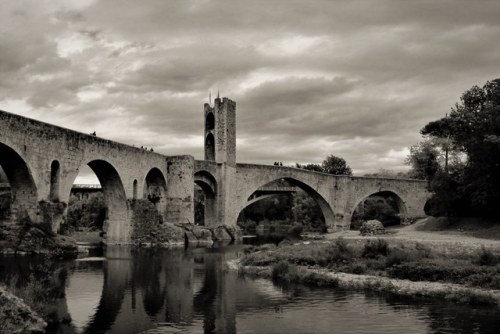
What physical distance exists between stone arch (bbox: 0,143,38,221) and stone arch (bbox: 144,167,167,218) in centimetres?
1764

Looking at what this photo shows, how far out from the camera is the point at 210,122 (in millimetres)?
55281

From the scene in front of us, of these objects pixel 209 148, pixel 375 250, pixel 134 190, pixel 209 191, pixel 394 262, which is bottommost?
pixel 394 262

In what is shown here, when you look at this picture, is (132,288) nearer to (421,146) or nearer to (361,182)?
(361,182)

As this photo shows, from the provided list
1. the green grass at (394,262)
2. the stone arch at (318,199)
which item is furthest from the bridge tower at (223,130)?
the green grass at (394,262)

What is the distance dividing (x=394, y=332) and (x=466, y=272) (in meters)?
7.83

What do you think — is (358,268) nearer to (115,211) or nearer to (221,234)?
(115,211)

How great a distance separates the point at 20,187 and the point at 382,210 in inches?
1977

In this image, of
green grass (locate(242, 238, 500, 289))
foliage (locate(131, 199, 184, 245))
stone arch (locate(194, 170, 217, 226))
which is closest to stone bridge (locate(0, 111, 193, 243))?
foliage (locate(131, 199, 184, 245))

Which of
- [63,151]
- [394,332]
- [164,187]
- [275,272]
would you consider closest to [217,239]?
[164,187]

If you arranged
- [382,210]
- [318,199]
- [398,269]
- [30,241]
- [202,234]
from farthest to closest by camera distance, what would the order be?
[382,210] < [318,199] < [202,234] < [30,241] < [398,269]

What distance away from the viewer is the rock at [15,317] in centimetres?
1084

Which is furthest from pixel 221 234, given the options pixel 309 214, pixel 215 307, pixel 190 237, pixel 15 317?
pixel 15 317

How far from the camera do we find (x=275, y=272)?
22.0 m

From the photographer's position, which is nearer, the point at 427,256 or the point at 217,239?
the point at 427,256
